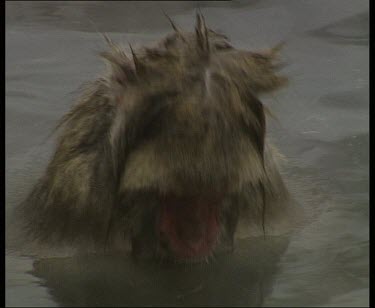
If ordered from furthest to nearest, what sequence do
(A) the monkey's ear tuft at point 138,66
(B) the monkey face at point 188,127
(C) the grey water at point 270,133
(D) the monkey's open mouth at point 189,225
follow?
(C) the grey water at point 270,133 → (D) the monkey's open mouth at point 189,225 → (A) the monkey's ear tuft at point 138,66 → (B) the monkey face at point 188,127

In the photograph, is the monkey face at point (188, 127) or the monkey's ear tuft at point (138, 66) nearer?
the monkey face at point (188, 127)

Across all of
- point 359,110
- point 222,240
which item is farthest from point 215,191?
point 359,110

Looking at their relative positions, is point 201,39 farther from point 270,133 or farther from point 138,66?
point 270,133

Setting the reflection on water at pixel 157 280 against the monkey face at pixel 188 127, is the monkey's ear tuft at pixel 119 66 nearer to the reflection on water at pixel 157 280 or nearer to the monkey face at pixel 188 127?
the monkey face at pixel 188 127

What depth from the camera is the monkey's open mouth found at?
416cm

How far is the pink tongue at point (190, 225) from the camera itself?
13.7 feet

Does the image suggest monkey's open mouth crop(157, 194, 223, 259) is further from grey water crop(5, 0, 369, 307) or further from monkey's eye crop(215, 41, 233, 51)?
monkey's eye crop(215, 41, 233, 51)

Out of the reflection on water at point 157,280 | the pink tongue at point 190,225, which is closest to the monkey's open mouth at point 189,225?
the pink tongue at point 190,225

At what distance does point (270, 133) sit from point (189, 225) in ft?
5.98

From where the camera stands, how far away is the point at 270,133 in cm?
598

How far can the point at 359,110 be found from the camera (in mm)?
6305

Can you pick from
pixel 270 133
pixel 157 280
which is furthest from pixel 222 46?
pixel 270 133

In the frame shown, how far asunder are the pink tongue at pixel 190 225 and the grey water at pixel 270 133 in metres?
0.12

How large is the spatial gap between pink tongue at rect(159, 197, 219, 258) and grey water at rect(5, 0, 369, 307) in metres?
0.12
